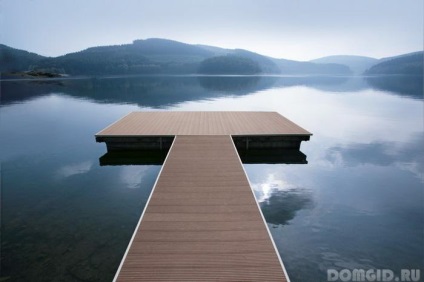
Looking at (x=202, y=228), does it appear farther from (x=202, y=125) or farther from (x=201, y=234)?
(x=202, y=125)

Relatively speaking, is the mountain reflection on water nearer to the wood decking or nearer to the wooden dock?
the wood decking

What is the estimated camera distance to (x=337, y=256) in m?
8.88

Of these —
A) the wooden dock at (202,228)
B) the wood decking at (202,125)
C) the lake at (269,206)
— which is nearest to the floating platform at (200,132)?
the wood decking at (202,125)

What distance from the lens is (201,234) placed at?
762cm

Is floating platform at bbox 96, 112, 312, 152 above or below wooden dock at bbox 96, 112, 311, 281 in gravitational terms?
above

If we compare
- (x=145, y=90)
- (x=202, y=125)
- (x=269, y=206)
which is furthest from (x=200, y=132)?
(x=145, y=90)

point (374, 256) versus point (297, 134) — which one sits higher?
point (297, 134)

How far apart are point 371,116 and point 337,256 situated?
104ft

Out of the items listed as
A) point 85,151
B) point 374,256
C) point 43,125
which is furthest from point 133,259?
point 43,125

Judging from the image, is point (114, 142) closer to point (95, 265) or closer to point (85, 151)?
point (85, 151)

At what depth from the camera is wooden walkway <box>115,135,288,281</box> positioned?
6.23 meters

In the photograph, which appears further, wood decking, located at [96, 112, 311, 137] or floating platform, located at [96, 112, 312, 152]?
wood decking, located at [96, 112, 311, 137]

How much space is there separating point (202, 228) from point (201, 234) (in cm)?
30

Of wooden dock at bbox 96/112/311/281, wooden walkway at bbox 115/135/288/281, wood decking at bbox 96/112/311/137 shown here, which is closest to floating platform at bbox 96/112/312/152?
wood decking at bbox 96/112/311/137
